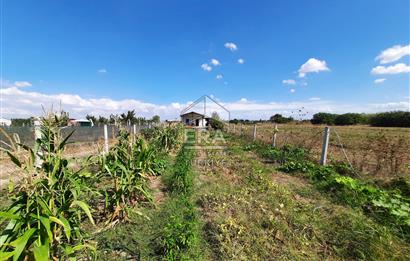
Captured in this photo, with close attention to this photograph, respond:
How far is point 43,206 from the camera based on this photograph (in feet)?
4.96

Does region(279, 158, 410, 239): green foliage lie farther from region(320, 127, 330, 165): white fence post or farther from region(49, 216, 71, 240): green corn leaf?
region(49, 216, 71, 240): green corn leaf

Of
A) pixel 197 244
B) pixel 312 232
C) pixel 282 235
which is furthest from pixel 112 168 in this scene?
pixel 312 232

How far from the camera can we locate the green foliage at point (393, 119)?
2914 cm

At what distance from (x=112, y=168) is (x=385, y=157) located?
606cm

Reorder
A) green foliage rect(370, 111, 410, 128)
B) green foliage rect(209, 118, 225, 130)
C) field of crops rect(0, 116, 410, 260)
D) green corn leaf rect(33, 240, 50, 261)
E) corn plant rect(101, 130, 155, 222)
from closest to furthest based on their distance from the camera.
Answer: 1. green corn leaf rect(33, 240, 50, 261)
2. field of crops rect(0, 116, 410, 260)
3. corn plant rect(101, 130, 155, 222)
4. green foliage rect(209, 118, 225, 130)
5. green foliage rect(370, 111, 410, 128)

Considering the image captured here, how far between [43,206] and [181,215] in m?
1.89

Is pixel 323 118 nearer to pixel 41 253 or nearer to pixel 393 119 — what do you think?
pixel 393 119

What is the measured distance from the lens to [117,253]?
2164 millimetres

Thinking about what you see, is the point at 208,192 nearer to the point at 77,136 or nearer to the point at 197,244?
the point at 197,244

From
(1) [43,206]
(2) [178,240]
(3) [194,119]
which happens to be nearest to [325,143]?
(2) [178,240]

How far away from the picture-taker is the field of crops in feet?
5.22

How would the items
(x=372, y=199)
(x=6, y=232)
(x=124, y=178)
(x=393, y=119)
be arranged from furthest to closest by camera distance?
(x=393, y=119) < (x=372, y=199) < (x=124, y=178) < (x=6, y=232)

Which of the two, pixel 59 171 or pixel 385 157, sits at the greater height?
pixel 59 171

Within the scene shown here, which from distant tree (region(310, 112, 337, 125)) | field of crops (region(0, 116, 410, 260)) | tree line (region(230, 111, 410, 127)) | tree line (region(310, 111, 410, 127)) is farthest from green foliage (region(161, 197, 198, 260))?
distant tree (region(310, 112, 337, 125))
